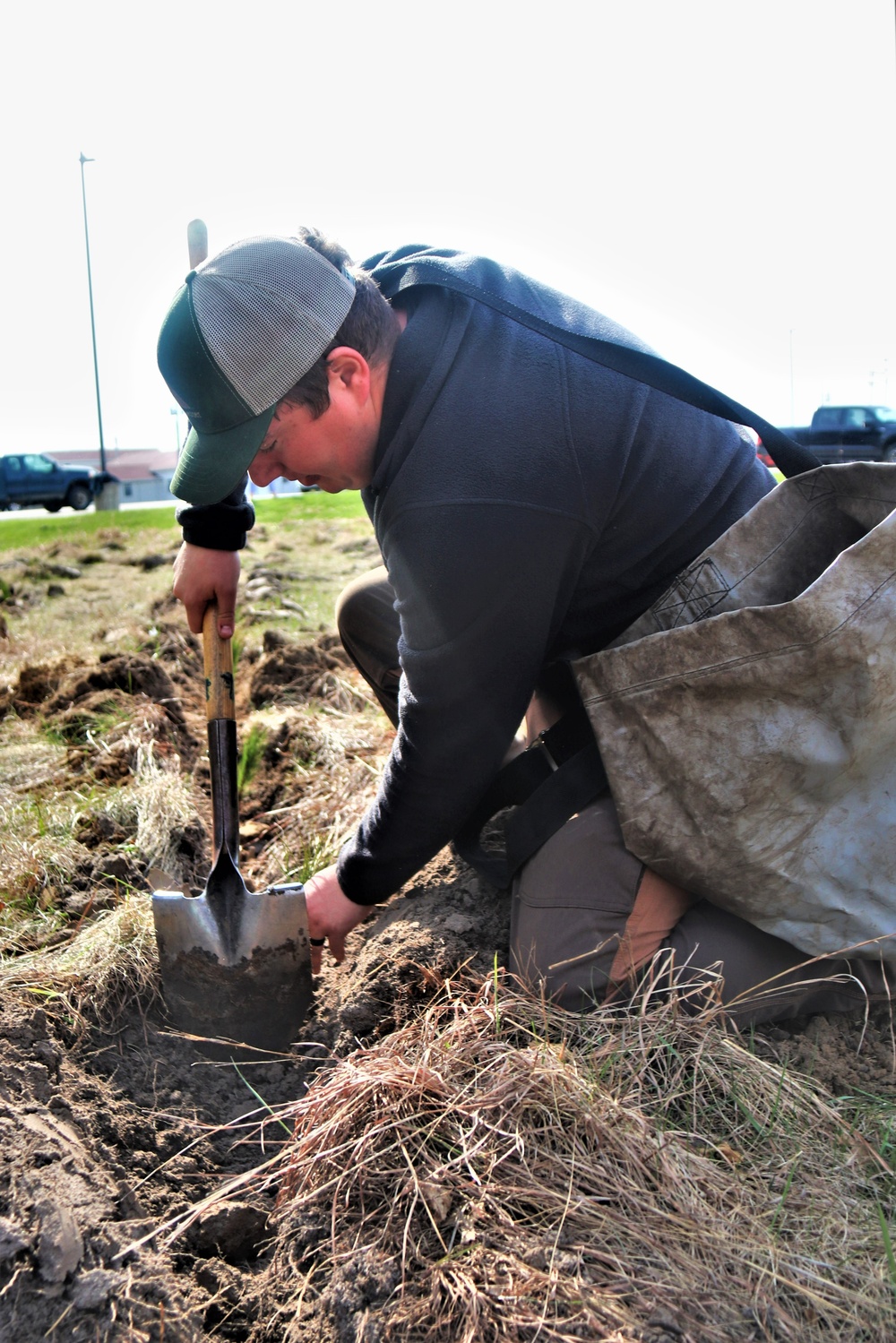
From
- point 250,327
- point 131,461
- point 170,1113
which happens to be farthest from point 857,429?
point 131,461

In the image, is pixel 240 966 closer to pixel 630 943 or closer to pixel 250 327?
pixel 630 943

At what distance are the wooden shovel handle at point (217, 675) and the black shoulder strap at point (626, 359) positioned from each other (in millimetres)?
1055

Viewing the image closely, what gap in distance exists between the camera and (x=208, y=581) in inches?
104

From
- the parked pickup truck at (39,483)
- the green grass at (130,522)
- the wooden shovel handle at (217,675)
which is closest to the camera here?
the wooden shovel handle at (217,675)

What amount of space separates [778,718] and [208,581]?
1.48 meters

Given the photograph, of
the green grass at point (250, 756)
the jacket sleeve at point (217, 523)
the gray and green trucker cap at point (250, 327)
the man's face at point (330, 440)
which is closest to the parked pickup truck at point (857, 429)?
the green grass at point (250, 756)

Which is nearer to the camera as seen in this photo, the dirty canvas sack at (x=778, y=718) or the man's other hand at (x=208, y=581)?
the dirty canvas sack at (x=778, y=718)

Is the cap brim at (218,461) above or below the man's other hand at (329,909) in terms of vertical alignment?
above

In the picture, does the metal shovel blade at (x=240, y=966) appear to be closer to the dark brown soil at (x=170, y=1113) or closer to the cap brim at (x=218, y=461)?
the dark brown soil at (x=170, y=1113)

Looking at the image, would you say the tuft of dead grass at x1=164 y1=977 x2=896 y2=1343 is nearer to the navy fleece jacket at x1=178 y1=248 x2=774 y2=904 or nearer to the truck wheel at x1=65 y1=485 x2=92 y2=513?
the navy fleece jacket at x1=178 y1=248 x2=774 y2=904

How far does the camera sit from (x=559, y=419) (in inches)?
76.7

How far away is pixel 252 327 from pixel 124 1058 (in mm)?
1534

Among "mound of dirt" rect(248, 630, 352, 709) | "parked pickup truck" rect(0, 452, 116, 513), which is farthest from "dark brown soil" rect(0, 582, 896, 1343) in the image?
"parked pickup truck" rect(0, 452, 116, 513)

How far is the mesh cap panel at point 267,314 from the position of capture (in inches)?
73.7
